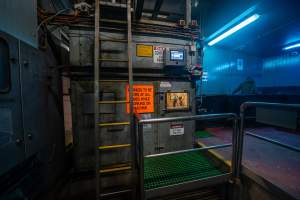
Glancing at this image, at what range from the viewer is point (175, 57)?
2.28m

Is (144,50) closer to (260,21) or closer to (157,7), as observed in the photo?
(157,7)

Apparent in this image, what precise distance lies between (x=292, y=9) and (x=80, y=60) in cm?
605

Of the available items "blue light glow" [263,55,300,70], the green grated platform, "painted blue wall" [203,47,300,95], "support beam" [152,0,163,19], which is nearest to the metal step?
the green grated platform

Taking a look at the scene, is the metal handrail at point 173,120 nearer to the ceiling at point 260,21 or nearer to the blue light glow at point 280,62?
the ceiling at point 260,21

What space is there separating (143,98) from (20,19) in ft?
5.57

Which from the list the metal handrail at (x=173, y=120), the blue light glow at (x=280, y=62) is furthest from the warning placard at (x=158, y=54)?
the blue light glow at (x=280, y=62)

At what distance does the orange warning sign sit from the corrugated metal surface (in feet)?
4.61

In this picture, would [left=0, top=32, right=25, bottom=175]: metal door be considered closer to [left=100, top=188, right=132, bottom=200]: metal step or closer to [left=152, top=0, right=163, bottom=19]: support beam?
[left=100, top=188, right=132, bottom=200]: metal step

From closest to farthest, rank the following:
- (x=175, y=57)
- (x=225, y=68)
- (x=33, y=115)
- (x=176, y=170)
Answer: (x=33, y=115) < (x=176, y=170) < (x=175, y=57) < (x=225, y=68)

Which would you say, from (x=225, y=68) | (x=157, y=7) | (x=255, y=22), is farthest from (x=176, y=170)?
(x=225, y=68)

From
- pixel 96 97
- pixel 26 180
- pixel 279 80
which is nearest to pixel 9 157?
pixel 26 180

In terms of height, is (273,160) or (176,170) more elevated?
(273,160)

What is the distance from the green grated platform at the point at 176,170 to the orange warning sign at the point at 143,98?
2.91ft

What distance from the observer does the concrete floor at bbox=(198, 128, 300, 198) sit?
146 cm
